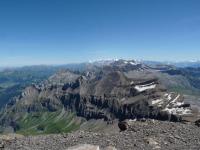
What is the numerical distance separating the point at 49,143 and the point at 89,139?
3.71 m

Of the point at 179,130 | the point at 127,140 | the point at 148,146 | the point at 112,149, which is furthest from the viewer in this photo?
the point at 179,130

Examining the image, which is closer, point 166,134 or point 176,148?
point 176,148

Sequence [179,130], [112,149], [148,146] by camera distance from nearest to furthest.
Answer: [112,149], [148,146], [179,130]

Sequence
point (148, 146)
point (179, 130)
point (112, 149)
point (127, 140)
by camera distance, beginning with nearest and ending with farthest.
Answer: point (112, 149) → point (148, 146) → point (127, 140) → point (179, 130)

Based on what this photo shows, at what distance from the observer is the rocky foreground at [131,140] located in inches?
1178

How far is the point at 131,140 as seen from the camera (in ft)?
104

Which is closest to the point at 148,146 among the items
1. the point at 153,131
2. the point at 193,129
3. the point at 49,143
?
the point at 153,131

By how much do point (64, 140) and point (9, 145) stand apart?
517cm

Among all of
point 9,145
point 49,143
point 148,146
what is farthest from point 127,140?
point 9,145

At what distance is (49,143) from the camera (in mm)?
33250

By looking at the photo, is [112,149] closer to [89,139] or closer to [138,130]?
[89,139]

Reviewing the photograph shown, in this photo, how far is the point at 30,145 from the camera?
109ft

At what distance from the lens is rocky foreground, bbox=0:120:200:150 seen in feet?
98.2

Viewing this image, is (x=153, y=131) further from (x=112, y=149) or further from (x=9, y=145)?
(x=9, y=145)
